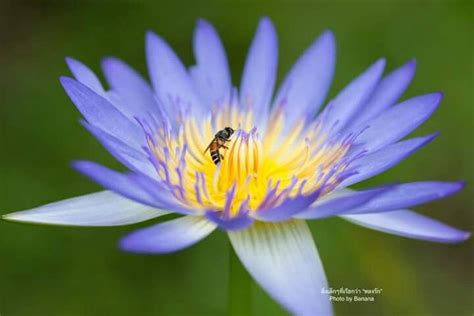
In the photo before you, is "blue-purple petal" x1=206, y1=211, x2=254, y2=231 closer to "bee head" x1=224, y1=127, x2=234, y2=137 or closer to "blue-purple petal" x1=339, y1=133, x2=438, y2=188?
"blue-purple petal" x1=339, y1=133, x2=438, y2=188

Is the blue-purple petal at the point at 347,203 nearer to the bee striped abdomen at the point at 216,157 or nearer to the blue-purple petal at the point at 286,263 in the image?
the blue-purple petal at the point at 286,263

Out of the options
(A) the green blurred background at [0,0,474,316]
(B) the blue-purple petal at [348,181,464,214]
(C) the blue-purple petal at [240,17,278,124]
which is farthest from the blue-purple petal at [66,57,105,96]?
(A) the green blurred background at [0,0,474,316]

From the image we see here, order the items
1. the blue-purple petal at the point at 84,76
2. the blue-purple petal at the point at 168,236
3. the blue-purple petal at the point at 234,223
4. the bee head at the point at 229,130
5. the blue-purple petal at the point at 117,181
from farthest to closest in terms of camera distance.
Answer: the bee head at the point at 229,130 < the blue-purple petal at the point at 84,76 < the blue-purple petal at the point at 234,223 < the blue-purple petal at the point at 117,181 < the blue-purple petal at the point at 168,236

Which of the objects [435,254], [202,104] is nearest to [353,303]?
[435,254]

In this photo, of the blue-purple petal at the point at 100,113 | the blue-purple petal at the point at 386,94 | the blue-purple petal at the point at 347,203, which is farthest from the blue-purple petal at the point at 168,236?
the blue-purple petal at the point at 386,94

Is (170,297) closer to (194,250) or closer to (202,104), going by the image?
(194,250)
